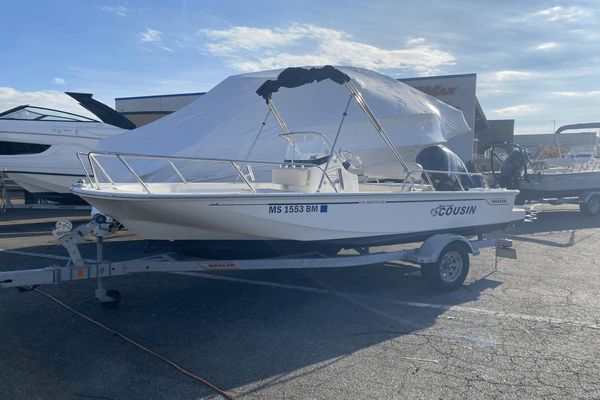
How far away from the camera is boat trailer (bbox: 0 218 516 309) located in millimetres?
4898

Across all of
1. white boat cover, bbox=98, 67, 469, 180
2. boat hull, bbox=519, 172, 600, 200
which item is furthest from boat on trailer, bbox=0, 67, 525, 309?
boat hull, bbox=519, 172, 600, 200

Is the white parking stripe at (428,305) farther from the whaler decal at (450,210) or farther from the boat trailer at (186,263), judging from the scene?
the whaler decal at (450,210)

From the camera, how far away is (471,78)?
26.8 metres

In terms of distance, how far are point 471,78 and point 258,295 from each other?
23826 mm

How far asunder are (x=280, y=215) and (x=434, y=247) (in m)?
2.24

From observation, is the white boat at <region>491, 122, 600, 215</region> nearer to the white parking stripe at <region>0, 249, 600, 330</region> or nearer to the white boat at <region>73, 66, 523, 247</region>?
the white boat at <region>73, 66, 523, 247</region>

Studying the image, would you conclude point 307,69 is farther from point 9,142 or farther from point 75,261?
point 9,142

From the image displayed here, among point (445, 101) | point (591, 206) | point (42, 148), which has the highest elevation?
point (445, 101)

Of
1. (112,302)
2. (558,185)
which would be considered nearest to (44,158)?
(112,302)

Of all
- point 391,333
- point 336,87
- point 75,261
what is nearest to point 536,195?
point 336,87

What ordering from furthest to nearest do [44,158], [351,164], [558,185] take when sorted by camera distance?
[44,158] → [558,185] → [351,164]

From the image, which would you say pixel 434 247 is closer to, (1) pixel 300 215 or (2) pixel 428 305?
(2) pixel 428 305

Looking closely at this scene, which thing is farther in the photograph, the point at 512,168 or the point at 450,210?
the point at 512,168

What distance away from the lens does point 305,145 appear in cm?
762
